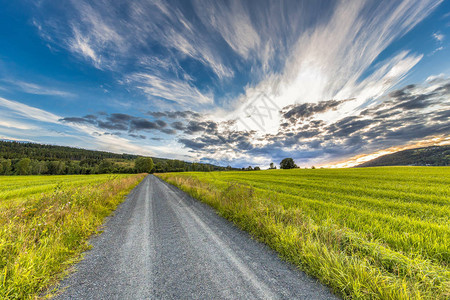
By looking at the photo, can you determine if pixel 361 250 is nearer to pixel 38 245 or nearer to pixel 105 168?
pixel 38 245

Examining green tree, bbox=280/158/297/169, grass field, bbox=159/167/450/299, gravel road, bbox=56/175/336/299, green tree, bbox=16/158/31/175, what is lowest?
green tree, bbox=16/158/31/175

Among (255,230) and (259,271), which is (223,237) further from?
(259,271)

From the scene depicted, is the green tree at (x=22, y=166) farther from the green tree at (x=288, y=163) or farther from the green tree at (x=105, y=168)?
the green tree at (x=288, y=163)

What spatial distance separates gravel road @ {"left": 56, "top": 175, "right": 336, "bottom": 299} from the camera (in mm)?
2928

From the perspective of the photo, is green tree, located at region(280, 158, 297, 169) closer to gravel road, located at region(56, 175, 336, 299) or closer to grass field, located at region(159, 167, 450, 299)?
grass field, located at region(159, 167, 450, 299)

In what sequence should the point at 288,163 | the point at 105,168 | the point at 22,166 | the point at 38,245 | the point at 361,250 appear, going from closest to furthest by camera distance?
the point at 361,250
the point at 38,245
the point at 22,166
the point at 288,163
the point at 105,168

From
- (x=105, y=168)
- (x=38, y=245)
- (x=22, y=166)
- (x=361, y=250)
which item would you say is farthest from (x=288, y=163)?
(x=22, y=166)

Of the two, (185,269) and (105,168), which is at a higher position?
(185,269)

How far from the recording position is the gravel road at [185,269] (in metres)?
2.93

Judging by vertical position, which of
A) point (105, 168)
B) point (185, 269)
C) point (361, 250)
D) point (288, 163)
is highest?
point (288, 163)

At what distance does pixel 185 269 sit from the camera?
3.66m

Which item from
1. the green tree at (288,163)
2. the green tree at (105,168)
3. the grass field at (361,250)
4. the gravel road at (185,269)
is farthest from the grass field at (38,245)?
the green tree at (105,168)

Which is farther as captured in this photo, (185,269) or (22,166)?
(22,166)

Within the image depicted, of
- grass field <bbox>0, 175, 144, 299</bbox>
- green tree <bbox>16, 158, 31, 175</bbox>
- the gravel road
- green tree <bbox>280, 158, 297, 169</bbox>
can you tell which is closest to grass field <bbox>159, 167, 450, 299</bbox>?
the gravel road
